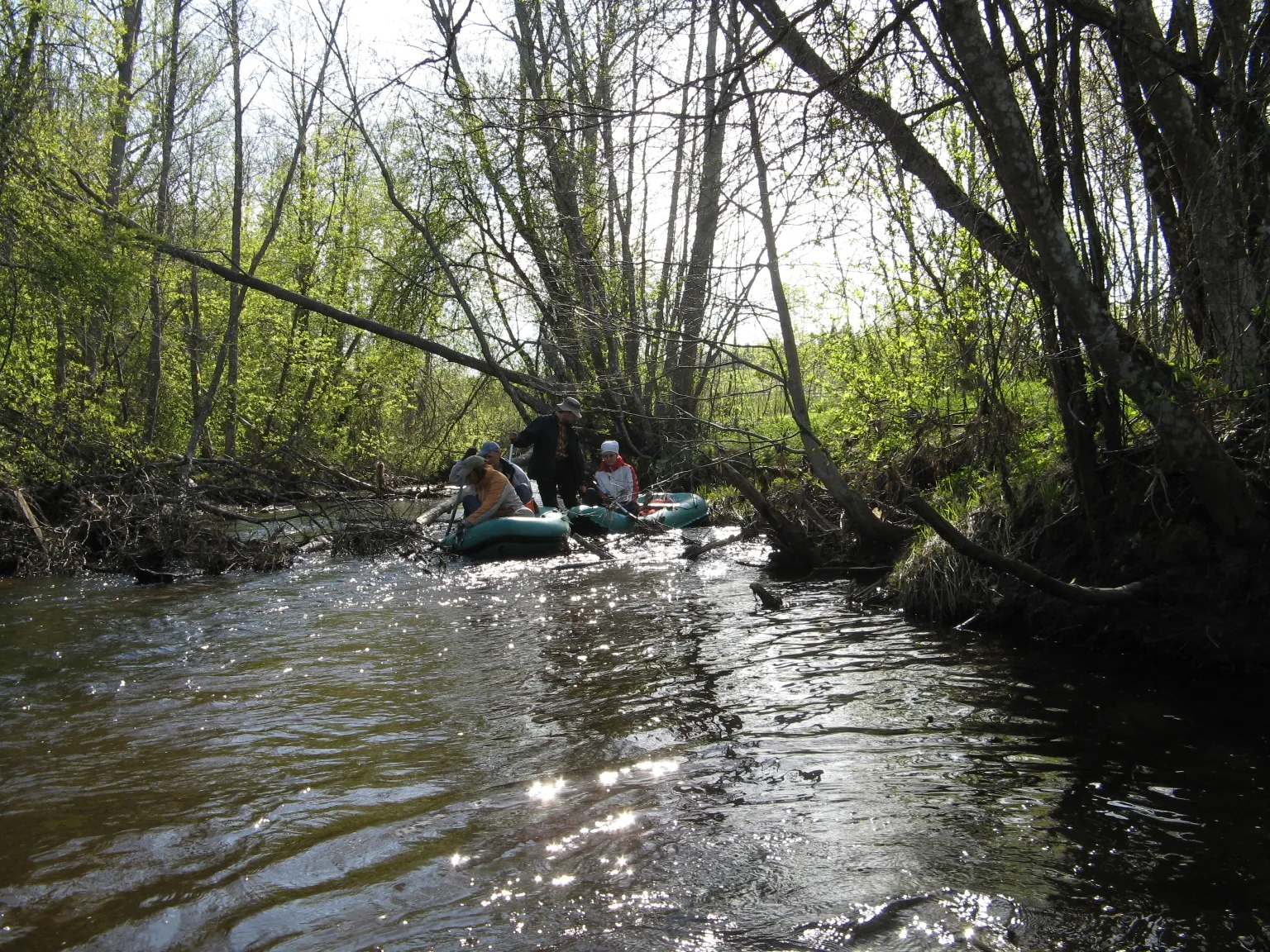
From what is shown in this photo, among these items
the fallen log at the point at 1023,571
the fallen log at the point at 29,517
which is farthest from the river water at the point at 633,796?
the fallen log at the point at 29,517

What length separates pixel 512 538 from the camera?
1143 centimetres

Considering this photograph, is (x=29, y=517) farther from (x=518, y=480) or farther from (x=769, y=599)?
(x=769, y=599)

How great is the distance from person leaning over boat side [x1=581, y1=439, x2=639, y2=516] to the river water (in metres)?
6.75

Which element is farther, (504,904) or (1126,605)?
(1126,605)

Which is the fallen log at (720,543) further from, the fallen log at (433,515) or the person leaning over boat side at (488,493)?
the fallen log at (433,515)

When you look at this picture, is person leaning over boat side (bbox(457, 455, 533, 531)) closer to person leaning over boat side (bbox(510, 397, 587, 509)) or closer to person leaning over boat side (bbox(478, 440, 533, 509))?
person leaning over boat side (bbox(478, 440, 533, 509))

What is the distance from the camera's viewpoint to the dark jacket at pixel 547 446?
44.1 feet

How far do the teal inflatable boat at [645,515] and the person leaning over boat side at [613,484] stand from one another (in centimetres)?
17

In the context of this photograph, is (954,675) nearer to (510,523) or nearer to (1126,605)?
(1126,605)

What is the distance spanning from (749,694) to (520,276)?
1138 cm

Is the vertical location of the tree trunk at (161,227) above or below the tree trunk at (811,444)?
above

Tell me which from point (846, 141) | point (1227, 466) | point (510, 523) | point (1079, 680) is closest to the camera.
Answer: point (1227, 466)

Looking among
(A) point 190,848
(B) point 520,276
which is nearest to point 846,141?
(A) point 190,848

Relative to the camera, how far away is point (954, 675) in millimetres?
5375
